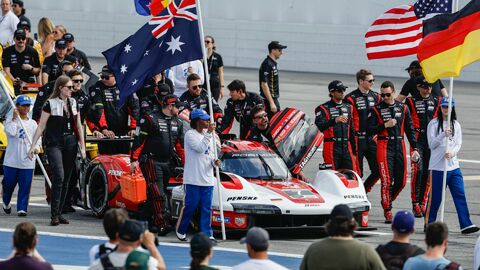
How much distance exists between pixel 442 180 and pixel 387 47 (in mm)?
2082

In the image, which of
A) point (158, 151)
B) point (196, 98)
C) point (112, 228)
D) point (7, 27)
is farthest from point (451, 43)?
point (7, 27)

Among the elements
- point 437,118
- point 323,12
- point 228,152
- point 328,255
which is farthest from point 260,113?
point 323,12

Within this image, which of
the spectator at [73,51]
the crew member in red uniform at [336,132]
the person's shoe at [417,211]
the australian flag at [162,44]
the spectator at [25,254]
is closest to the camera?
the spectator at [25,254]

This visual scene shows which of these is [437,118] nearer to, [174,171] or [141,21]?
[174,171]

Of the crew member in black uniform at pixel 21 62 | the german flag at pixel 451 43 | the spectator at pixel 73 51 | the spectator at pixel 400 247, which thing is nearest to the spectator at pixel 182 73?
the spectator at pixel 73 51

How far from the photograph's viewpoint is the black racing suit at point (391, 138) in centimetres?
1897

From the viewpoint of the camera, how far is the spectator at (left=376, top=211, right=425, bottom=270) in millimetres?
10406

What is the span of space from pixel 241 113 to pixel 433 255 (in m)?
10.1

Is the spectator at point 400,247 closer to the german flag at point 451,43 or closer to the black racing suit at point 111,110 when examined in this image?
the german flag at point 451,43

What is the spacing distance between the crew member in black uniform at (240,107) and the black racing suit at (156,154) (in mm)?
2638

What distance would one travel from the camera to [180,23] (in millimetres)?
17562

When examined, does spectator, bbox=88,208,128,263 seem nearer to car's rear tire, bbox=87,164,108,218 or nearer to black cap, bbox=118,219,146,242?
black cap, bbox=118,219,146,242

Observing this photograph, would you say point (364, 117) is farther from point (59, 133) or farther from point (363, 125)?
point (59, 133)

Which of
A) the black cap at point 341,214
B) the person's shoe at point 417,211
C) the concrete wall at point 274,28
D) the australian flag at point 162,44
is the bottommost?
the person's shoe at point 417,211
